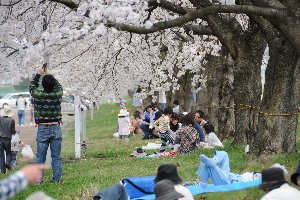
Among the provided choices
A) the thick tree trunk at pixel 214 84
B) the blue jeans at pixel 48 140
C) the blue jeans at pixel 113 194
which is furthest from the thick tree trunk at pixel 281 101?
the thick tree trunk at pixel 214 84

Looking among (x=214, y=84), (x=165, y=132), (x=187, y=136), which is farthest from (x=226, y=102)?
(x=187, y=136)

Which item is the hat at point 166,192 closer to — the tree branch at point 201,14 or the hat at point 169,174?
the hat at point 169,174

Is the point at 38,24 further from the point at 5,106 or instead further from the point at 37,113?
the point at 37,113

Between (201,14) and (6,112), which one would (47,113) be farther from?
(6,112)

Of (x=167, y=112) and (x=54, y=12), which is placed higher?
(x=54, y=12)

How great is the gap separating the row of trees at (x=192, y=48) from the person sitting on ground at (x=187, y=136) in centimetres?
108

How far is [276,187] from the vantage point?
23.9ft

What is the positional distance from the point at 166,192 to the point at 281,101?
6974 millimetres

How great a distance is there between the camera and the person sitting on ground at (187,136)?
16703 millimetres

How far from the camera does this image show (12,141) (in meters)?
16.6

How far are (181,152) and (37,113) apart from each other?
6.06 meters

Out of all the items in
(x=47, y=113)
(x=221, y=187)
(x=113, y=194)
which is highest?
(x=47, y=113)

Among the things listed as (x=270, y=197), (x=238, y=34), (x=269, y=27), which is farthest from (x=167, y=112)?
(x=270, y=197)

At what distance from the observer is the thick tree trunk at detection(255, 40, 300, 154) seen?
13289 millimetres
